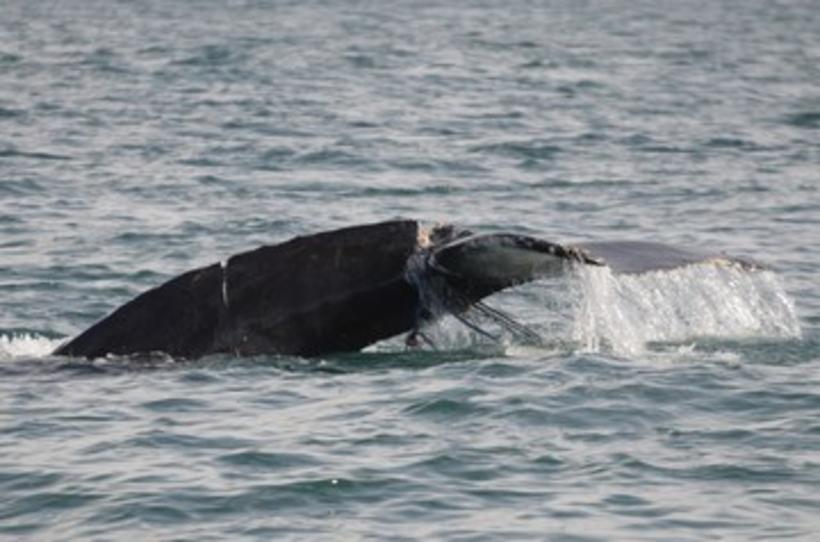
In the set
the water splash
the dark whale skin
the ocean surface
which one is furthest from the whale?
the water splash

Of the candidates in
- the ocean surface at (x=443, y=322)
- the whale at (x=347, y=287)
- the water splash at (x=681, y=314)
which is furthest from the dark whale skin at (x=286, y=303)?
the water splash at (x=681, y=314)

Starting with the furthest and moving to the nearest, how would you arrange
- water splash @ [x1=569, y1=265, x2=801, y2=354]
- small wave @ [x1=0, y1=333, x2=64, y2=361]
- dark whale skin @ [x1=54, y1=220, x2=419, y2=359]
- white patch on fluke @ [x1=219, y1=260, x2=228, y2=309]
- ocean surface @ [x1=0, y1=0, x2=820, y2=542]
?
small wave @ [x1=0, y1=333, x2=64, y2=361] → water splash @ [x1=569, y1=265, x2=801, y2=354] → white patch on fluke @ [x1=219, y1=260, x2=228, y2=309] → dark whale skin @ [x1=54, y1=220, x2=419, y2=359] → ocean surface @ [x1=0, y1=0, x2=820, y2=542]

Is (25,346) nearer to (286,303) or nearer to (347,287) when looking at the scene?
(286,303)

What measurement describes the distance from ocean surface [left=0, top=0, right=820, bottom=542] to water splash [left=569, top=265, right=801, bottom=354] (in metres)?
0.04

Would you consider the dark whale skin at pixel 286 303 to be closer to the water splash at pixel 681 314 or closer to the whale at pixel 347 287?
the whale at pixel 347 287

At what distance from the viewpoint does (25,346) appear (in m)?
Answer: 13.4

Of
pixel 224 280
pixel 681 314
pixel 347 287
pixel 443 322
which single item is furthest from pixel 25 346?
pixel 681 314

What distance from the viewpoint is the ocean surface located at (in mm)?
9914

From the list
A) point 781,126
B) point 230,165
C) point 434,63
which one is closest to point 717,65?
point 434,63

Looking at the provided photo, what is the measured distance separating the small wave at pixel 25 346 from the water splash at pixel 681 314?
298cm

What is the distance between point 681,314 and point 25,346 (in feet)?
12.3

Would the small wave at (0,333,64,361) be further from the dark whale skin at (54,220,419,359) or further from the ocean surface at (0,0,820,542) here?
the dark whale skin at (54,220,419,359)

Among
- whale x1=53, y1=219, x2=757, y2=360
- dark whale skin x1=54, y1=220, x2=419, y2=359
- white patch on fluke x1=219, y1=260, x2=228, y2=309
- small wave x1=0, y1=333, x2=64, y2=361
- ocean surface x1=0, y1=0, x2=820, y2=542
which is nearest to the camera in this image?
ocean surface x1=0, y1=0, x2=820, y2=542

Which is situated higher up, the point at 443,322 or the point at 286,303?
the point at 286,303
